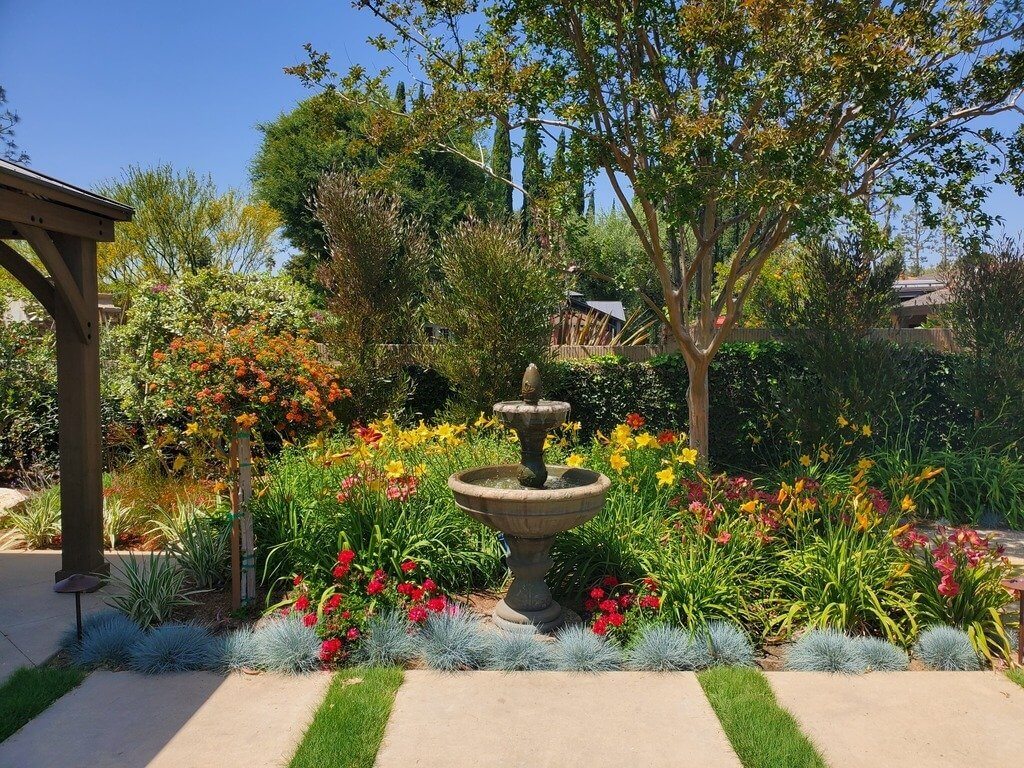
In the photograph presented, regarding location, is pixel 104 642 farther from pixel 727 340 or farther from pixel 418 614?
pixel 727 340

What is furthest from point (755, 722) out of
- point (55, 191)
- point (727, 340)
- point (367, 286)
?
point (727, 340)

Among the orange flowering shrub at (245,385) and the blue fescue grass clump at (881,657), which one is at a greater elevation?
the orange flowering shrub at (245,385)

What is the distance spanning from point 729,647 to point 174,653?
10.1 ft

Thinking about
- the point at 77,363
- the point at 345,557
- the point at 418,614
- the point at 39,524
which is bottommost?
the point at 418,614

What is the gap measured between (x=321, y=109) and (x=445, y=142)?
144cm

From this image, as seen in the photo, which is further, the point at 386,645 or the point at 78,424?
the point at 78,424

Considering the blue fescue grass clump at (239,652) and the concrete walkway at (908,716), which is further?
the blue fescue grass clump at (239,652)

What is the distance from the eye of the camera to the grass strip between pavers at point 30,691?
3.42 metres

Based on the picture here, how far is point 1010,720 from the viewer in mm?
3480

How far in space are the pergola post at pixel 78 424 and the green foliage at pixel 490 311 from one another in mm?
4086

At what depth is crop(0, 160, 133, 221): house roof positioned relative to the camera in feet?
14.2

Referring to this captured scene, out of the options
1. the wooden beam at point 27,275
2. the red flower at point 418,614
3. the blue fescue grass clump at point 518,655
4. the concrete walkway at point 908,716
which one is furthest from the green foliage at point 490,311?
the concrete walkway at point 908,716

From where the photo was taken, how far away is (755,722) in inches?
133

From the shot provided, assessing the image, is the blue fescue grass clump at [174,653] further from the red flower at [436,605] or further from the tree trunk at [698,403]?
the tree trunk at [698,403]
